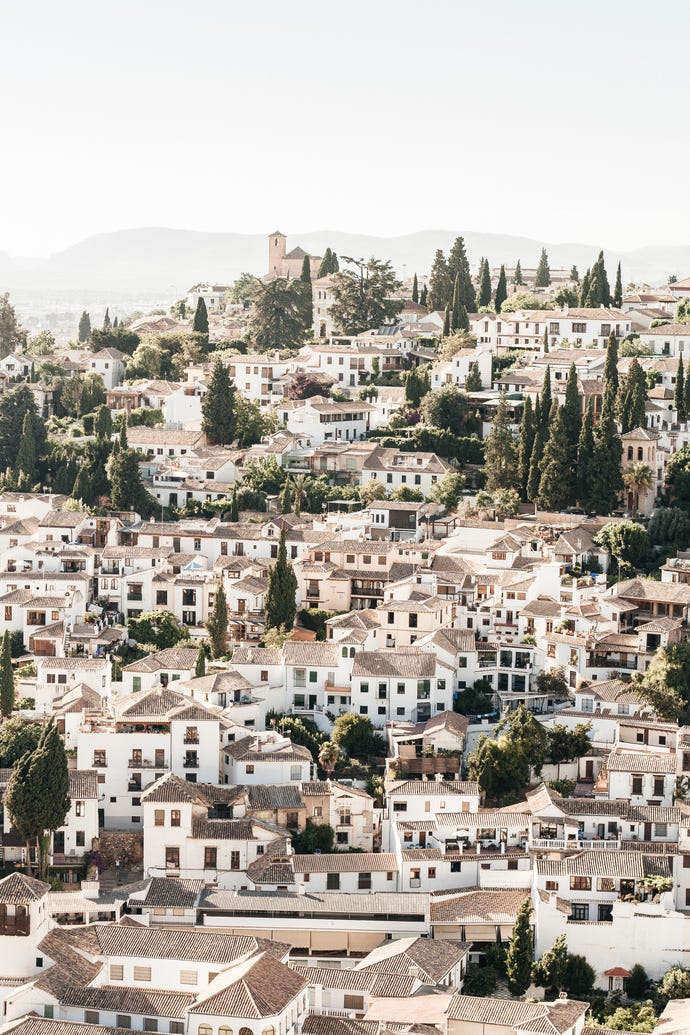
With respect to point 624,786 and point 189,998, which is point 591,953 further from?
point 189,998

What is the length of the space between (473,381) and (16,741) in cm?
2473

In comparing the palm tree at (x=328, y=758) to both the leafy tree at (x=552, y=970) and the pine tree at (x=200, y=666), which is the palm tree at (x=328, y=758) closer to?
the pine tree at (x=200, y=666)

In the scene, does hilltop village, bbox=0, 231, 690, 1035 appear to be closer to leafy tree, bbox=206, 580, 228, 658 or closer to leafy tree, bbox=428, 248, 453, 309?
leafy tree, bbox=206, 580, 228, 658

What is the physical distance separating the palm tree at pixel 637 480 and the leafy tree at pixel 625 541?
304 centimetres

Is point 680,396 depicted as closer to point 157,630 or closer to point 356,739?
point 157,630

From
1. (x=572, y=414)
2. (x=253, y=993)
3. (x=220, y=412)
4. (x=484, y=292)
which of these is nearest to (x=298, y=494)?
(x=220, y=412)

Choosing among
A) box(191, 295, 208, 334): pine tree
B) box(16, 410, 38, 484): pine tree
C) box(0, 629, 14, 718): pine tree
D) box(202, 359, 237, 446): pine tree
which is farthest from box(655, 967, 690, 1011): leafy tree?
box(191, 295, 208, 334): pine tree

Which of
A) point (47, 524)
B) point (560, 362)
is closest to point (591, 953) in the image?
point (47, 524)

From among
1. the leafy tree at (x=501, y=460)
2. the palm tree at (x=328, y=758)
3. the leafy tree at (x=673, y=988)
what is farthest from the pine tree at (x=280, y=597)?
the leafy tree at (x=673, y=988)

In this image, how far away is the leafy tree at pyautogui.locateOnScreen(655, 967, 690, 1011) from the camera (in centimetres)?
3266

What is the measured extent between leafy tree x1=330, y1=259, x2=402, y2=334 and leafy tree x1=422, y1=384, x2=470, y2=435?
1276 cm

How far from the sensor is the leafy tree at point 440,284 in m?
73.6

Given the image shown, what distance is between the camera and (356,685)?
1698 inches

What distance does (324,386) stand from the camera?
63.6 m
